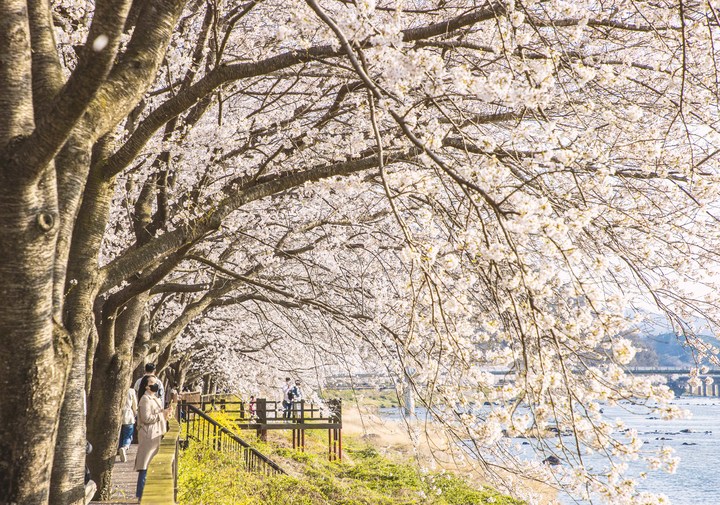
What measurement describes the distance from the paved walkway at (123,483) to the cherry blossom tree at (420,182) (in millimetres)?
736

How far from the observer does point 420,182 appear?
13.7 ft

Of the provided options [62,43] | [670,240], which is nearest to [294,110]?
[62,43]

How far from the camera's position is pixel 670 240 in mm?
5441

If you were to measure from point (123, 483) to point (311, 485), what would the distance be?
162 inches

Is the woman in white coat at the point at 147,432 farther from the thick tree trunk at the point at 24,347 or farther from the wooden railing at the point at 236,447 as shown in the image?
the thick tree trunk at the point at 24,347

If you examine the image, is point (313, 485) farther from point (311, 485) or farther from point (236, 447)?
point (236, 447)

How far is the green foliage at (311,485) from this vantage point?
29.5 feet

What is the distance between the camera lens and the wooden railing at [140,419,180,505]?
4855 millimetres

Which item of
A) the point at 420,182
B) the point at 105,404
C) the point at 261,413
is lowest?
the point at 261,413

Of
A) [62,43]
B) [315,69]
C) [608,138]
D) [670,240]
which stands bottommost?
[670,240]

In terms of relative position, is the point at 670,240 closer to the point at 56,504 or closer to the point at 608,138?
the point at 608,138

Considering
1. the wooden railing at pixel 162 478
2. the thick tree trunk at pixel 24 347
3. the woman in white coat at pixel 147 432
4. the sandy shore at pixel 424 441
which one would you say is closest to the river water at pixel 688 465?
the sandy shore at pixel 424 441

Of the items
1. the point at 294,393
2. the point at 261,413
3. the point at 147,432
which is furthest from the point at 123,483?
the point at 294,393

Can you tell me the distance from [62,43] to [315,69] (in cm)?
271
